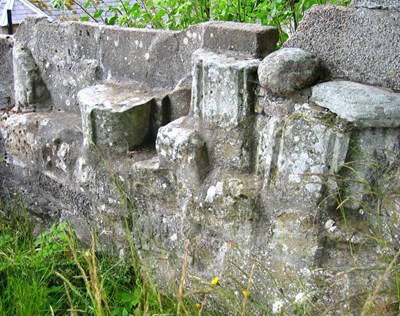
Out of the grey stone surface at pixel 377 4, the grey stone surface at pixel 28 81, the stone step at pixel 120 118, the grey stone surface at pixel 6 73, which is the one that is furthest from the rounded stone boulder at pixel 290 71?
the grey stone surface at pixel 6 73

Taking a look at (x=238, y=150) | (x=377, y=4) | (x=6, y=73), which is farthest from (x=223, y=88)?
(x=6, y=73)

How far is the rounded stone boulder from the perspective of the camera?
2162mm

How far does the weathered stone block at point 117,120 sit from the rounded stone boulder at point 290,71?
78 cm

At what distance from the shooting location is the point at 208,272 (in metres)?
2.58

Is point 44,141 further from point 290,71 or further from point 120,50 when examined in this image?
point 290,71

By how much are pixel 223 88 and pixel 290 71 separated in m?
0.33

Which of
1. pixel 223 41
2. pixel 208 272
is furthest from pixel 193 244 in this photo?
pixel 223 41

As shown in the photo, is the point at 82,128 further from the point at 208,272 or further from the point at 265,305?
the point at 265,305

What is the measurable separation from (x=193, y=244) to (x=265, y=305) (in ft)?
1.41

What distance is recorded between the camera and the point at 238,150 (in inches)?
95.3

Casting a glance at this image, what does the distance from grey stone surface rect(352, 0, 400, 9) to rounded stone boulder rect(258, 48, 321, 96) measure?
0.25 meters

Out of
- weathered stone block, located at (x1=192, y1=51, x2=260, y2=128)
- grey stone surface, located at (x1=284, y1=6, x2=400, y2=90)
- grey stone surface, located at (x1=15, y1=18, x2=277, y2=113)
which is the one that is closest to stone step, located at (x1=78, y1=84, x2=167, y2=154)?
grey stone surface, located at (x1=15, y1=18, x2=277, y2=113)

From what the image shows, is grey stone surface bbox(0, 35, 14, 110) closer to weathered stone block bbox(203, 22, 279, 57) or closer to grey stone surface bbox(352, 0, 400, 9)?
weathered stone block bbox(203, 22, 279, 57)

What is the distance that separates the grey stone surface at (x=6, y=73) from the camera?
3697 millimetres
